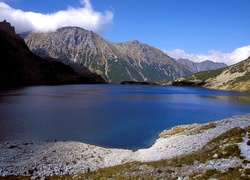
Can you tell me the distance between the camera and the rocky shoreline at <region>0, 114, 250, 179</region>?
1439 inches

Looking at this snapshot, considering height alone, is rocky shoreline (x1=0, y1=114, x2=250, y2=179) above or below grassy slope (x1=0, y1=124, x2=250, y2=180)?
below

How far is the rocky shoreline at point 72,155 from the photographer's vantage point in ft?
120

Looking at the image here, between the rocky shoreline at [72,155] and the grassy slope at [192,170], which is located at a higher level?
the grassy slope at [192,170]

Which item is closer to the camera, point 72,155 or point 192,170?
point 192,170

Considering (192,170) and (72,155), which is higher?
(192,170)

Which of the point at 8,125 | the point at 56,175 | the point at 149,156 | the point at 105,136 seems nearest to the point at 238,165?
the point at 149,156

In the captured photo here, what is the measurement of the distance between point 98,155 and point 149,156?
31.1ft

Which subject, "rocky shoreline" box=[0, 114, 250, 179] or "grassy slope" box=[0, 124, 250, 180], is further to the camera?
"rocky shoreline" box=[0, 114, 250, 179]

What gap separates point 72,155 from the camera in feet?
151

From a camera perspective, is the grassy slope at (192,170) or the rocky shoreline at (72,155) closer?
the grassy slope at (192,170)

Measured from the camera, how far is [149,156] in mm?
42531

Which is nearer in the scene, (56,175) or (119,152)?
(56,175)

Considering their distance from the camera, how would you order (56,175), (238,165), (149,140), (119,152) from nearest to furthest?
1. (238,165)
2. (56,175)
3. (119,152)
4. (149,140)

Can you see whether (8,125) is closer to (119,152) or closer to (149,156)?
(119,152)
